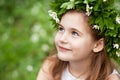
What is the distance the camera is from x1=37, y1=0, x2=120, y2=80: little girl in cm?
318

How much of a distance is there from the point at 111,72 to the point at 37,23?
2.68 meters

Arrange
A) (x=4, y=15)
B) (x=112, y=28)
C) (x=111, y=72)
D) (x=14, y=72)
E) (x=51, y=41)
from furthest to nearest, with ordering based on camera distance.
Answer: (x=4, y=15) → (x=51, y=41) → (x=14, y=72) → (x=111, y=72) → (x=112, y=28)

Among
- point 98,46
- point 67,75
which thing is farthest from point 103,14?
point 67,75

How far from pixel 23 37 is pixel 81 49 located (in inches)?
103

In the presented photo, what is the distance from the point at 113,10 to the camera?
3.13 meters

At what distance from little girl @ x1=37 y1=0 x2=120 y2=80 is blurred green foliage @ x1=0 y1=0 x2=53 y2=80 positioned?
154 cm

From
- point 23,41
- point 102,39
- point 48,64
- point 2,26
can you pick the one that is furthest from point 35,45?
point 102,39

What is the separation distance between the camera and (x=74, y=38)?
125 inches

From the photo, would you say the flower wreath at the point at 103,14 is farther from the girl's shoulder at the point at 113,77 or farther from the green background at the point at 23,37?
the green background at the point at 23,37

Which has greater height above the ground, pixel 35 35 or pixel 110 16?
pixel 110 16

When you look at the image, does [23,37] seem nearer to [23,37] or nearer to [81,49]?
[23,37]

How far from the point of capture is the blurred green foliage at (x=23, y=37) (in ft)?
17.4

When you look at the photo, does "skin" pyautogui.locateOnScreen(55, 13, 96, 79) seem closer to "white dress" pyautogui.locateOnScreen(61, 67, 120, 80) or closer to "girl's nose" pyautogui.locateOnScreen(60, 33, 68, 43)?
"girl's nose" pyautogui.locateOnScreen(60, 33, 68, 43)

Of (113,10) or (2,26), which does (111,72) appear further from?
(2,26)
